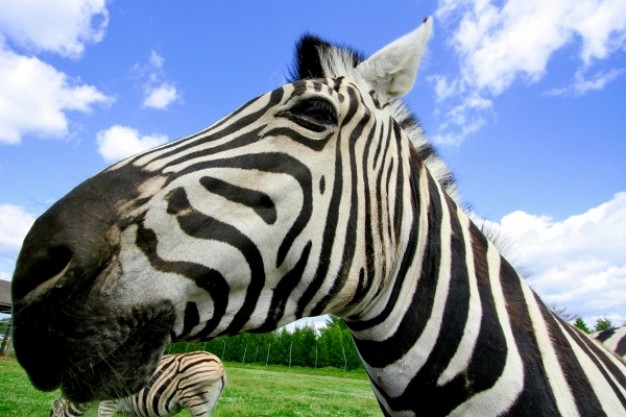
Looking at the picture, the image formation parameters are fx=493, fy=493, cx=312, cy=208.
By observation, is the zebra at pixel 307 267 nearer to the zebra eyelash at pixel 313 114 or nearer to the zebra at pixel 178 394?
the zebra eyelash at pixel 313 114

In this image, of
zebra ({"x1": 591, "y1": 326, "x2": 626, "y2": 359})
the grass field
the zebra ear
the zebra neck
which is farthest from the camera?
the grass field

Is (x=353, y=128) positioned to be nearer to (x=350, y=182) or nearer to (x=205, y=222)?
(x=350, y=182)

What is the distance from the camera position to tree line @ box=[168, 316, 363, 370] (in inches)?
2484

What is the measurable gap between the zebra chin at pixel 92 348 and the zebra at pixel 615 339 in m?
4.05

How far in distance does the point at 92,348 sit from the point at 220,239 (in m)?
0.67

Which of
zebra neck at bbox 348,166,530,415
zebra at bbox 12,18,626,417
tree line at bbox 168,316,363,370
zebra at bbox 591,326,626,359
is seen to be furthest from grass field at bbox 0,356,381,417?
tree line at bbox 168,316,363,370

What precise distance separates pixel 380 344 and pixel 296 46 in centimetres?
237

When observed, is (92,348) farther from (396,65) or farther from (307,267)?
(396,65)

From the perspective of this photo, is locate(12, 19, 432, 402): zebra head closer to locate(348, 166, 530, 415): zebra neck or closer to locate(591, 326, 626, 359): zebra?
locate(348, 166, 530, 415): zebra neck

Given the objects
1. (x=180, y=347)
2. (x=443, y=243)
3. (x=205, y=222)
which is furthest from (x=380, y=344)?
(x=180, y=347)

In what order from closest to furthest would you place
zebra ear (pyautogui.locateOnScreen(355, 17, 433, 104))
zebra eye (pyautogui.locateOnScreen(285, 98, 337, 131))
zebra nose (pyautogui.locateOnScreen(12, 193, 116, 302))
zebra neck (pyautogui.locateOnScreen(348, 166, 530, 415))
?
1. zebra nose (pyautogui.locateOnScreen(12, 193, 116, 302))
2. zebra neck (pyautogui.locateOnScreen(348, 166, 530, 415))
3. zebra eye (pyautogui.locateOnScreen(285, 98, 337, 131))
4. zebra ear (pyautogui.locateOnScreen(355, 17, 433, 104))

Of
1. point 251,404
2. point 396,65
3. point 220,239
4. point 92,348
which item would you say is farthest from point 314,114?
point 251,404

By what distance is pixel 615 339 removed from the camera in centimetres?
462

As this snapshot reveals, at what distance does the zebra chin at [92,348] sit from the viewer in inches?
75.4
